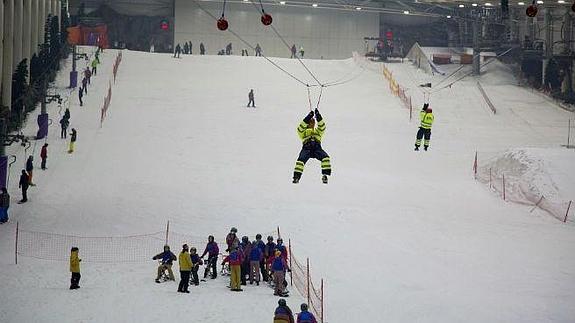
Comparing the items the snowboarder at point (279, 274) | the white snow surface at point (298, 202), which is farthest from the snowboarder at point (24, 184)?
the snowboarder at point (279, 274)

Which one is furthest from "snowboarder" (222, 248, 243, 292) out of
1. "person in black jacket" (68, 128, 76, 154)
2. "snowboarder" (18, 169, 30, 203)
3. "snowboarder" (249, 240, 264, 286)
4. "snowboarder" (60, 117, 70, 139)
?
"snowboarder" (60, 117, 70, 139)

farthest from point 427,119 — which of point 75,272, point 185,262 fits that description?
point 75,272

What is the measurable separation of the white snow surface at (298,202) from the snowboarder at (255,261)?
12.7 inches

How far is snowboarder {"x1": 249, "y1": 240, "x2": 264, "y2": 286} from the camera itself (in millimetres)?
20859

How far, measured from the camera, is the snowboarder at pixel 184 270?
19891 mm

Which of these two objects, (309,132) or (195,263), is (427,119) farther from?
(195,263)

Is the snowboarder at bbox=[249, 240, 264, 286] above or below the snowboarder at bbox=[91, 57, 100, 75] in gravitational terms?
below

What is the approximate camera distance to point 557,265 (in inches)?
985

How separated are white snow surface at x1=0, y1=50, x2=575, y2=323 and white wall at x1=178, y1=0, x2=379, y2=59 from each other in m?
20.1

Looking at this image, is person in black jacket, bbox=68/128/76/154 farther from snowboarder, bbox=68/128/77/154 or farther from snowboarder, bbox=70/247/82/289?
snowboarder, bbox=70/247/82/289

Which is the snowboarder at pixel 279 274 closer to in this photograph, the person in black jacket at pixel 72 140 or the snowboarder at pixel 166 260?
the snowboarder at pixel 166 260

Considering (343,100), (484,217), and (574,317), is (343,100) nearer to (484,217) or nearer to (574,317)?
(484,217)

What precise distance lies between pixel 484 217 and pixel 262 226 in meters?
8.14

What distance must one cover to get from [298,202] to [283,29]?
47798 millimetres
